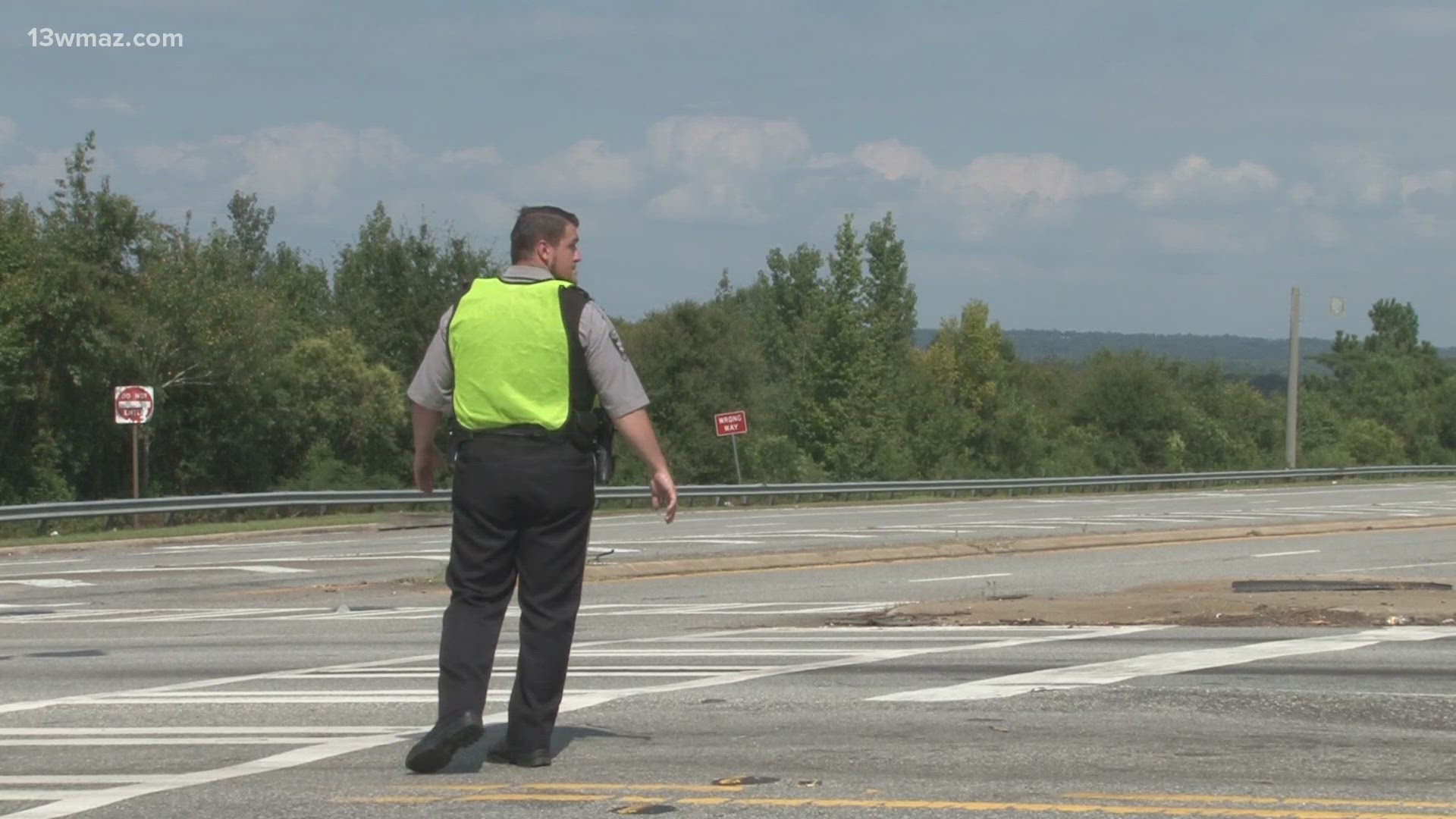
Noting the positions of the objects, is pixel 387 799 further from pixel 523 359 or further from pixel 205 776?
pixel 523 359

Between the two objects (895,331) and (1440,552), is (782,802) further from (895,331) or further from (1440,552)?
(895,331)

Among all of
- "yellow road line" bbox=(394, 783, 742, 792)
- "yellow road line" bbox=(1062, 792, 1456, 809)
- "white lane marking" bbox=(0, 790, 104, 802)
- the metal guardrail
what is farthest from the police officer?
the metal guardrail

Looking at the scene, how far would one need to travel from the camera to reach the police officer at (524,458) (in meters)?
6.07

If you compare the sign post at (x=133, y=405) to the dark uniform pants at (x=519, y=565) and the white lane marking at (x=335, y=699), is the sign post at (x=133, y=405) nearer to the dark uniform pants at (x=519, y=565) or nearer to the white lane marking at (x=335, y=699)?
the white lane marking at (x=335, y=699)

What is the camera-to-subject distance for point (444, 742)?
600 cm

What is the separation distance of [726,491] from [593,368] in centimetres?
3640

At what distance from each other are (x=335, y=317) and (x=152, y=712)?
231 feet

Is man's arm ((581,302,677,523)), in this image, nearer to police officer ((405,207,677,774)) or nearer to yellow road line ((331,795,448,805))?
police officer ((405,207,677,774))

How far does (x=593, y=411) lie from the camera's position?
616cm

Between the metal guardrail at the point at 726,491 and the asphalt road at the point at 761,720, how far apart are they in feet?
27.8

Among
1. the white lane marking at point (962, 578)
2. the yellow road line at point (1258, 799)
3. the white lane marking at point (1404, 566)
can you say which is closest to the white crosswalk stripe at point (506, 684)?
the yellow road line at point (1258, 799)

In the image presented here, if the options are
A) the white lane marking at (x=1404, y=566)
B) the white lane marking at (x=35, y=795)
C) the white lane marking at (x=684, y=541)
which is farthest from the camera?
the white lane marking at (x=684, y=541)

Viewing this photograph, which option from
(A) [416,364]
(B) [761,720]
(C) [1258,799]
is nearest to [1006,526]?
(B) [761,720]

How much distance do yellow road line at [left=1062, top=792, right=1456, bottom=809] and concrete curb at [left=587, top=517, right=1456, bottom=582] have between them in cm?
1293
